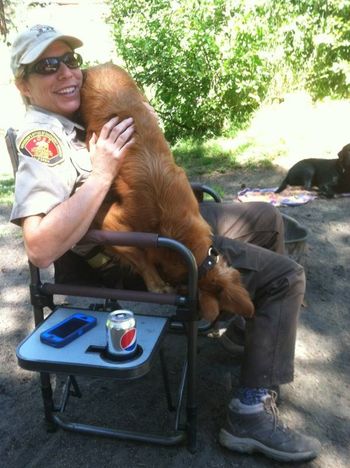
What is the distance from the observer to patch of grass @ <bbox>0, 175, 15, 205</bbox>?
5.56 m

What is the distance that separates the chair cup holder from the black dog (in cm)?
397

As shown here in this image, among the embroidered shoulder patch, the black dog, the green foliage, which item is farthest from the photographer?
the green foliage

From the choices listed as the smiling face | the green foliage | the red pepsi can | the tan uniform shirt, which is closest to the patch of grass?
the green foliage

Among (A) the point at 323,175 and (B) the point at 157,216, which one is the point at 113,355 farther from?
(A) the point at 323,175

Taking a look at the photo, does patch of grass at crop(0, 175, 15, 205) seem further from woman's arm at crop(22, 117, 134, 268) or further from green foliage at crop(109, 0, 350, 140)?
woman's arm at crop(22, 117, 134, 268)

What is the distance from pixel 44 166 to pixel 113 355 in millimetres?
743

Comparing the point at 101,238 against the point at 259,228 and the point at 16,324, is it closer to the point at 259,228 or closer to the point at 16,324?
the point at 259,228

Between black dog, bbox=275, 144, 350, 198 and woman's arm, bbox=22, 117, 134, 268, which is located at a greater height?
woman's arm, bbox=22, 117, 134, 268

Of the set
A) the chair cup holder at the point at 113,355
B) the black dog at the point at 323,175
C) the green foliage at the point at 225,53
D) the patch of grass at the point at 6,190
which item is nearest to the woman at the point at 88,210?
the chair cup holder at the point at 113,355

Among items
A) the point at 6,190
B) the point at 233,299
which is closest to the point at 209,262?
the point at 233,299

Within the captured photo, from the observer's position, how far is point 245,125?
24.8 ft

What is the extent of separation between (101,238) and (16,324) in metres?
1.59

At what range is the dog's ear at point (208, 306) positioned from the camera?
1858mm

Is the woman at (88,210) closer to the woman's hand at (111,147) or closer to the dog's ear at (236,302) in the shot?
the woman's hand at (111,147)
